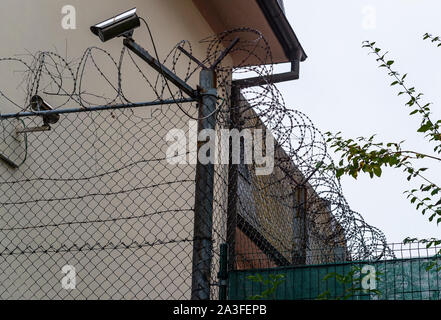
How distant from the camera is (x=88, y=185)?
6707 millimetres

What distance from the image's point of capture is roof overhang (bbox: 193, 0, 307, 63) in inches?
366

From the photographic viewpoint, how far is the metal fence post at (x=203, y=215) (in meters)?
4.55

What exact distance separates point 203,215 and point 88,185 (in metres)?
2.31

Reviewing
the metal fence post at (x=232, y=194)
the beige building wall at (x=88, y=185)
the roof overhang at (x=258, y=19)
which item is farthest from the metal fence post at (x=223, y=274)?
the roof overhang at (x=258, y=19)

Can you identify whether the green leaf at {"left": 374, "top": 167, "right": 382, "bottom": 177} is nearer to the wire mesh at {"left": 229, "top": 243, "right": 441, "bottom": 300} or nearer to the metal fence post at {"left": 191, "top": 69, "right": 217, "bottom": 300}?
the wire mesh at {"left": 229, "top": 243, "right": 441, "bottom": 300}

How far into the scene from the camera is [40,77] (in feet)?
20.7

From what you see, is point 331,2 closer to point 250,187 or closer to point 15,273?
point 250,187

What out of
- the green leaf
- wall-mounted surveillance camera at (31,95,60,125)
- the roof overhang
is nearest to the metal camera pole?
wall-mounted surveillance camera at (31,95,60,125)

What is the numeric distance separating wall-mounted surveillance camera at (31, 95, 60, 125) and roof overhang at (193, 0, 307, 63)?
372 cm

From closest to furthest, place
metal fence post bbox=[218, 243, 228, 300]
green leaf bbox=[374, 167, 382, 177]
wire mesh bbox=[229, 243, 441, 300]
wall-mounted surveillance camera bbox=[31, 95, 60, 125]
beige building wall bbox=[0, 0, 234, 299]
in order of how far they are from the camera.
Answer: metal fence post bbox=[218, 243, 228, 300] < wire mesh bbox=[229, 243, 441, 300] < wall-mounted surveillance camera bbox=[31, 95, 60, 125] < beige building wall bbox=[0, 0, 234, 299] < green leaf bbox=[374, 167, 382, 177]

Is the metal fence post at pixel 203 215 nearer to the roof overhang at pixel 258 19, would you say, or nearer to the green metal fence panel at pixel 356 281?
the green metal fence panel at pixel 356 281

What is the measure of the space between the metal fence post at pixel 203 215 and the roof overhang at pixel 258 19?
4.63 metres

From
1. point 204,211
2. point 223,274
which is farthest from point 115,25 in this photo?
point 223,274
